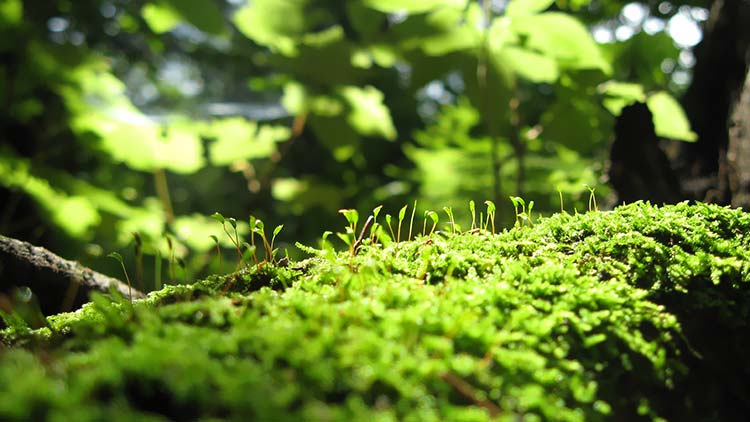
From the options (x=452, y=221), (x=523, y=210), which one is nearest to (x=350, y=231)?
(x=452, y=221)

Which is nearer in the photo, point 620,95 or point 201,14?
point 201,14

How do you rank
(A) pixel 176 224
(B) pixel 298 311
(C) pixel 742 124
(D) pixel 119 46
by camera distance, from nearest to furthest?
1. (B) pixel 298 311
2. (C) pixel 742 124
3. (A) pixel 176 224
4. (D) pixel 119 46

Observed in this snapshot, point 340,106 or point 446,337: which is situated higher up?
point 340,106

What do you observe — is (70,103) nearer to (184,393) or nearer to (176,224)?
(176,224)

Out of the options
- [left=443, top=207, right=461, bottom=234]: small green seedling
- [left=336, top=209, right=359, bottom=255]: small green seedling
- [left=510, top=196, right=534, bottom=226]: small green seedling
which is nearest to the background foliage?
[left=336, top=209, right=359, bottom=255]: small green seedling

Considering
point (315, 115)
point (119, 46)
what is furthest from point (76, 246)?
point (315, 115)

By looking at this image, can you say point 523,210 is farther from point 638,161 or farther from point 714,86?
point 714,86
